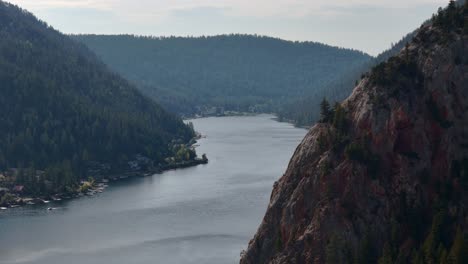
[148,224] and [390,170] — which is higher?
[390,170]

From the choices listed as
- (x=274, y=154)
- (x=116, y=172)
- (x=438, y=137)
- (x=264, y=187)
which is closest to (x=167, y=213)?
(x=264, y=187)

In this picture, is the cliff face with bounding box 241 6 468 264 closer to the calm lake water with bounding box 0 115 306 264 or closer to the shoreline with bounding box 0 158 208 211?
the calm lake water with bounding box 0 115 306 264

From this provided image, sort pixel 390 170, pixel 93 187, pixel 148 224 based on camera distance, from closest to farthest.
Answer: pixel 390 170 < pixel 148 224 < pixel 93 187

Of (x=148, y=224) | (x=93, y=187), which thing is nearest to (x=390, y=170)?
(x=148, y=224)

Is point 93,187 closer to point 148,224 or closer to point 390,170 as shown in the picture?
point 148,224

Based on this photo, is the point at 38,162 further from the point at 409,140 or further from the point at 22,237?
the point at 409,140

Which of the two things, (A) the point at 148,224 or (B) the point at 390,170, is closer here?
(B) the point at 390,170

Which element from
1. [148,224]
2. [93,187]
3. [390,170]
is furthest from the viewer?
[93,187]
